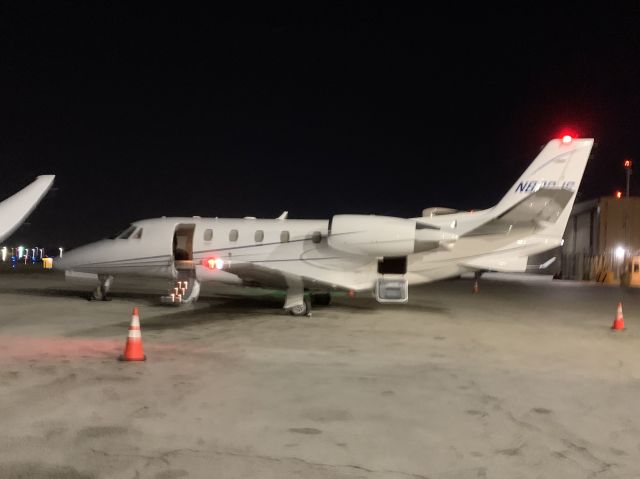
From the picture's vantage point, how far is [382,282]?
15.6 metres

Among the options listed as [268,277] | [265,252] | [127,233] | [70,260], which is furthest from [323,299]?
[70,260]

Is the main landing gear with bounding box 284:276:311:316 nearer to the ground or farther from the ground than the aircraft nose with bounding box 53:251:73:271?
nearer to the ground

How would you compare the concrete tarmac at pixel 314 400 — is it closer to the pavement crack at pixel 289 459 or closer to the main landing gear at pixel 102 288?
the pavement crack at pixel 289 459

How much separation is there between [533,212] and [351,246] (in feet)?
14.2

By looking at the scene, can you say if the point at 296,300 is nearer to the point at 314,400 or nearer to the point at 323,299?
the point at 323,299

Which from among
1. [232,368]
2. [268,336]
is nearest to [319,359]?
[232,368]

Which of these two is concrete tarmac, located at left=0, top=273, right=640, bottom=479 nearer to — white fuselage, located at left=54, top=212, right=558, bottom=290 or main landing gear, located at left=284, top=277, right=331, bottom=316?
main landing gear, located at left=284, top=277, right=331, bottom=316

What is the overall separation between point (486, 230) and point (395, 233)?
242cm

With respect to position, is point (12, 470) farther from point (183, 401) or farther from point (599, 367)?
point (599, 367)

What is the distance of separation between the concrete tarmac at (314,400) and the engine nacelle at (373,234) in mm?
1973

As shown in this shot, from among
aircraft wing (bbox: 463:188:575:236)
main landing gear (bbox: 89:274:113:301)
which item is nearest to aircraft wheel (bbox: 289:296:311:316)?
aircraft wing (bbox: 463:188:575:236)

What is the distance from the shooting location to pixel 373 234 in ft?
49.3

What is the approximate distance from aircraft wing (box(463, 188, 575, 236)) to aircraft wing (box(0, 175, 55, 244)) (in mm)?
11343

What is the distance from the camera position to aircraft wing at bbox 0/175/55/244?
4258 mm
